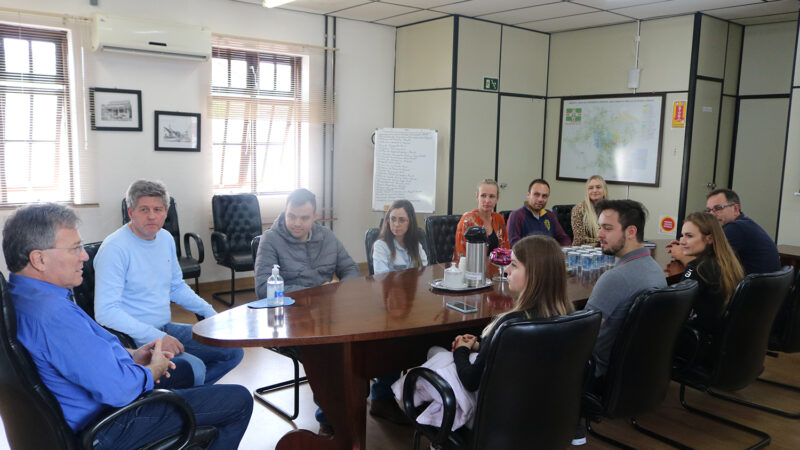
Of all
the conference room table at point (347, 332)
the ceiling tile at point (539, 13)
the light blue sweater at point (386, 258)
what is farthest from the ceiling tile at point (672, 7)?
the conference room table at point (347, 332)

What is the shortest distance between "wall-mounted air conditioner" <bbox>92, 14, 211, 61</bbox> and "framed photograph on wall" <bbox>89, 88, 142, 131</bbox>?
0.37 m

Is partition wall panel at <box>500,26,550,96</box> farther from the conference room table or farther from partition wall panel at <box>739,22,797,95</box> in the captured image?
the conference room table

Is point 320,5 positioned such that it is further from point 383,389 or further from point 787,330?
point 787,330

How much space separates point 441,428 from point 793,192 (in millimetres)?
4897

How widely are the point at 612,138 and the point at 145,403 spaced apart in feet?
19.1

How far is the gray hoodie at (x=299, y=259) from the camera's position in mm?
3338

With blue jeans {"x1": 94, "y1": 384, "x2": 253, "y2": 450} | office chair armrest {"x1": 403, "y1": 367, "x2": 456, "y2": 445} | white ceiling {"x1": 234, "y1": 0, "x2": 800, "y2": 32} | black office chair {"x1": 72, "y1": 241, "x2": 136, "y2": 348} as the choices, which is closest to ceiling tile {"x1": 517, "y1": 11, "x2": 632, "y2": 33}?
white ceiling {"x1": 234, "y1": 0, "x2": 800, "y2": 32}

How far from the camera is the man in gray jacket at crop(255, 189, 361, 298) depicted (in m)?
3.35

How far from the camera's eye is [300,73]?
6531 millimetres

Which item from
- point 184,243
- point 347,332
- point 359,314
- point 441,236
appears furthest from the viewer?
point 184,243

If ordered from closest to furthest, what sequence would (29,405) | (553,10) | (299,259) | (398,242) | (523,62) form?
(29,405), (299,259), (398,242), (553,10), (523,62)

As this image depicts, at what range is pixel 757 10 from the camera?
5832 mm

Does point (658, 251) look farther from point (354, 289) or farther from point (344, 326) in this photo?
point (344, 326)

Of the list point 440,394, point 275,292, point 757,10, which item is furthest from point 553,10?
point 440,394
